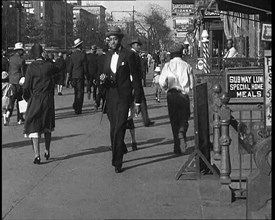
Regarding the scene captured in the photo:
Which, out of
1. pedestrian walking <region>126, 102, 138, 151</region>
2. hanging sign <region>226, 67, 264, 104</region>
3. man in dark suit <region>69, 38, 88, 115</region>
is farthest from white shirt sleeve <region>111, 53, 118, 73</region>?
man in dark suit <region>69, 38, 88, 115</region>

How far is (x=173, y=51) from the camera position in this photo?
407 inches

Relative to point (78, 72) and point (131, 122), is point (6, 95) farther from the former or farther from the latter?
point (131, 122)

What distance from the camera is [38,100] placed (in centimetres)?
962

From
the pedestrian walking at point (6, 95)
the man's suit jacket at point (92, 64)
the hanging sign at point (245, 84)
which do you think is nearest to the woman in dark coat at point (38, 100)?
the hanging sign at point (245, 84)

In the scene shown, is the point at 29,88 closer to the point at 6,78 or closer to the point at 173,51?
the point at 173,51

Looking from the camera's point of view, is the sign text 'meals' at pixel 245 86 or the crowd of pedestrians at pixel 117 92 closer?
the crowd of pedestrians at pixel 117 92

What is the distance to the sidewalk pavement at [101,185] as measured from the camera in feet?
21.8

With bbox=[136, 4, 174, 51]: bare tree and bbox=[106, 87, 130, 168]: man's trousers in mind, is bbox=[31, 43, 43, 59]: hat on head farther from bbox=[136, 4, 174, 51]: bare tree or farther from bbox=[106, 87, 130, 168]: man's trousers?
bbox=[136, 4, 174, 51]: bare tree

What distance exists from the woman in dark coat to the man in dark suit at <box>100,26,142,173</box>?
1.16m

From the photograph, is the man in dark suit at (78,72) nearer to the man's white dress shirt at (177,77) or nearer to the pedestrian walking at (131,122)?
the pedestrian walking at (131,122)

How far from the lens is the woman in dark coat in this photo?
31.2 feet

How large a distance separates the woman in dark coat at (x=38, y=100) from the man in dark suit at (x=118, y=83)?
116 centimetres

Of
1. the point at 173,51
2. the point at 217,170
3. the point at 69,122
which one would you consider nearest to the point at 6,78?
the point at 69,122

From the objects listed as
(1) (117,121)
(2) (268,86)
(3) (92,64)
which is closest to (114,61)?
(1) (117,121)
